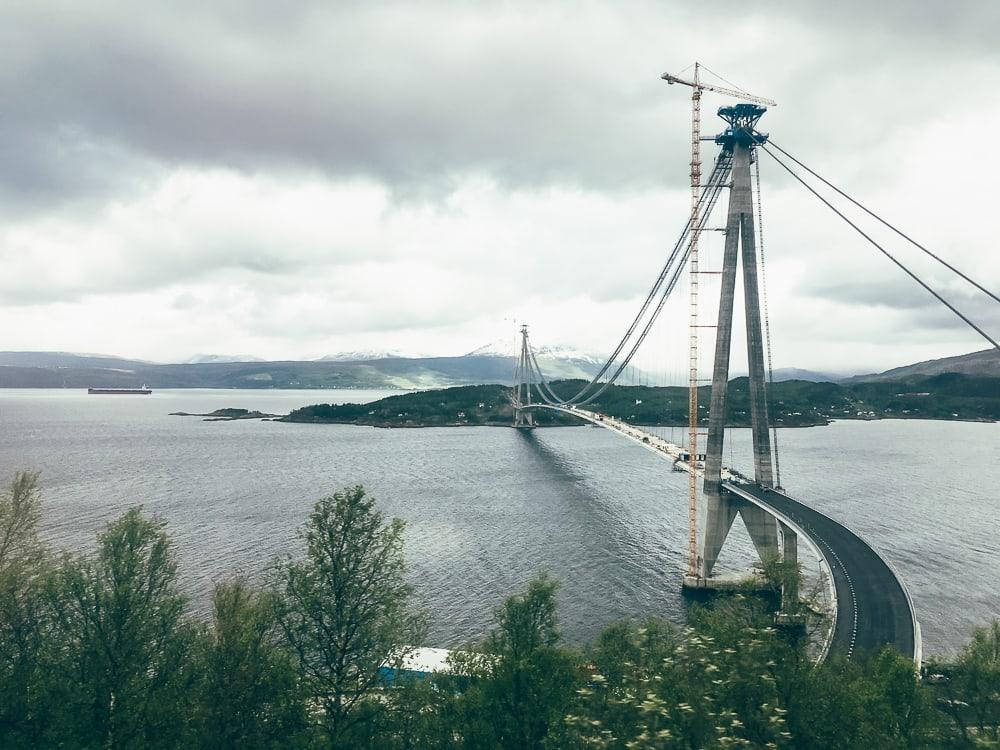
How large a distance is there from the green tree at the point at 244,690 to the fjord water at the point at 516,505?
16.5m

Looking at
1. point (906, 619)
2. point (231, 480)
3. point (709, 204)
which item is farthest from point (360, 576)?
point (231, 480)

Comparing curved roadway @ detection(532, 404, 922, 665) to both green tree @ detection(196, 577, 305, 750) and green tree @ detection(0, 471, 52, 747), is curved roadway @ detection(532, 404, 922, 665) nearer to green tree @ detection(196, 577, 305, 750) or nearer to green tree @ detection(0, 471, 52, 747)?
green tree @ detection(196, 577, 305, 750)

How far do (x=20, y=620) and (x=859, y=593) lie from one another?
135 ft

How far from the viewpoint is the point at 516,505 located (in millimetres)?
77562

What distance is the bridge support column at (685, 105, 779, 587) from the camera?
44.6 m

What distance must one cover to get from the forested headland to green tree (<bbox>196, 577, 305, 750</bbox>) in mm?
54

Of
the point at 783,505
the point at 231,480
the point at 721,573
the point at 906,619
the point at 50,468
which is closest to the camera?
the point at 906,619

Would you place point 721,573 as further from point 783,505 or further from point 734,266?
point 734,266

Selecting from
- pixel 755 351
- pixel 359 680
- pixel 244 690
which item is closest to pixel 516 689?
pixel 359 680

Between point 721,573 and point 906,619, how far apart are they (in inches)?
700

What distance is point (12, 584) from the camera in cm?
2255

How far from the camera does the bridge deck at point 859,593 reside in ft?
94.5

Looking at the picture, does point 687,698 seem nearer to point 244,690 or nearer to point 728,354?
point 244,690

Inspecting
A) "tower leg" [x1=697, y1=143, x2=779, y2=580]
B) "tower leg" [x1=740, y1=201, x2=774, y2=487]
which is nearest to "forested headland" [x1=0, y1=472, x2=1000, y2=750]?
"tower leg" [x1=697, y1=143, x2=779, y2=580]
